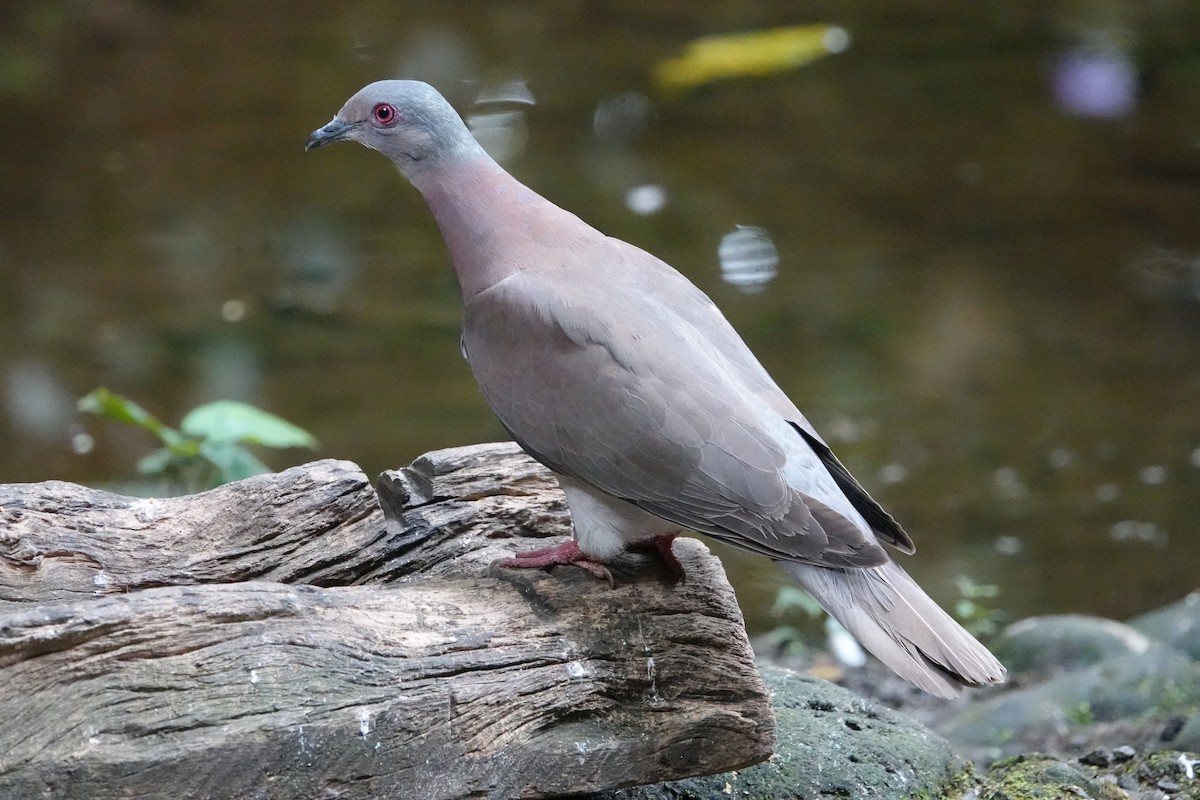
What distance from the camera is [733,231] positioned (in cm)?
723

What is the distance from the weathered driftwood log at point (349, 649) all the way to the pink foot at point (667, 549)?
0.10 feet

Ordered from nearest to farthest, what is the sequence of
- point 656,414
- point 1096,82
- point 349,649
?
1. point 349,649
2. point 656,414
3. point 1096,82

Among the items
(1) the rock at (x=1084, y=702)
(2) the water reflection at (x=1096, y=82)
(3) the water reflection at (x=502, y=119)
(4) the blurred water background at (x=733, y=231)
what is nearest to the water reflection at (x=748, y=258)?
(4) the blurred water background at (x=733, y=231)

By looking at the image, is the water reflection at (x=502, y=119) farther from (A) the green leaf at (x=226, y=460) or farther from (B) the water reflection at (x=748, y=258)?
(A) the green leaf at (x=226, y=460)

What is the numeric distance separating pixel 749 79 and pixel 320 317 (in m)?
3.65

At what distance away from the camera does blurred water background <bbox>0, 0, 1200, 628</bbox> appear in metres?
5.66

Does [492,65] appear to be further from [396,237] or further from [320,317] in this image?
[320,317]

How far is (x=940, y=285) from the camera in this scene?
6.83 metres

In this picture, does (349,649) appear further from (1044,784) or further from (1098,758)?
(1098,758)

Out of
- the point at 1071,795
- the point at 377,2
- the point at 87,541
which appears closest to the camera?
the point at 87,541

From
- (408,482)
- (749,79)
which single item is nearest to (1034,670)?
(408,482)

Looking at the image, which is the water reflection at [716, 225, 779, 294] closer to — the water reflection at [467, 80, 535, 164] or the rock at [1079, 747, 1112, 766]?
the water reflection at [467, 80, 535, 164]

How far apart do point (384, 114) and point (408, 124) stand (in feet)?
0.23

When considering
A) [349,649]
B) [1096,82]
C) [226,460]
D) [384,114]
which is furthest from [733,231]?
[349,649]
